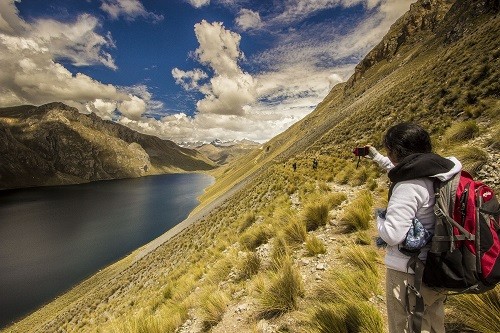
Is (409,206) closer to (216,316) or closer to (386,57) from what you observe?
(216,316)

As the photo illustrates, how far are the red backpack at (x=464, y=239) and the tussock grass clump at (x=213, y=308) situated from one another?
441 centimetres

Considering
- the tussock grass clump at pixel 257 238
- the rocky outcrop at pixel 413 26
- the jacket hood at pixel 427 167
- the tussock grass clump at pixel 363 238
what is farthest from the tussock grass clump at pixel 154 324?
the rocky outcrop at pixel 413 26

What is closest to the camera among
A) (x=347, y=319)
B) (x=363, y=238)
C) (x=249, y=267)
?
(x=347, y=319)

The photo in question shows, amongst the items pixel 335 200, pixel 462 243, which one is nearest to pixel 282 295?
pixel 462 243

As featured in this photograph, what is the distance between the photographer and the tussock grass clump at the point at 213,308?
5422 millimetres

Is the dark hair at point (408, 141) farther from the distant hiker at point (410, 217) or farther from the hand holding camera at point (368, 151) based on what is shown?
the hand holding camera at point (368, 151)

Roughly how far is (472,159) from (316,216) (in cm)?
467

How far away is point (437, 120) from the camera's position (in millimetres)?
13695

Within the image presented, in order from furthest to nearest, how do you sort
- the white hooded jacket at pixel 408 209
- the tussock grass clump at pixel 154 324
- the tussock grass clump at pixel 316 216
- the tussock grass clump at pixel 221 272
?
1. the tussock grass clump at pixel 316 216
2. the tussock grass clump at pixel 221 272
3. the tussock grass clump at pixel 154 324
4. the white hooded jacket at pixel 408 209

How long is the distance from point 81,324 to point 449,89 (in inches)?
1112

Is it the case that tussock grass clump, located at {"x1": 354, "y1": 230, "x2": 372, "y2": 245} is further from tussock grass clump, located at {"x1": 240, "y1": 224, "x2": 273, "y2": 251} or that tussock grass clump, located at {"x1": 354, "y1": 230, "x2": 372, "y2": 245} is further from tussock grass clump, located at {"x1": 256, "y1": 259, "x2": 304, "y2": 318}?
tussock grass clump, located at {"x1": 240, "y1": 224, "x2": 273, "y2": 251}

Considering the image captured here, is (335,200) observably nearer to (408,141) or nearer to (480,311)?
(480,311)

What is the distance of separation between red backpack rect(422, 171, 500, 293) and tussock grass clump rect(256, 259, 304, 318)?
2809mm

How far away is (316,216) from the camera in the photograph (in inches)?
328
